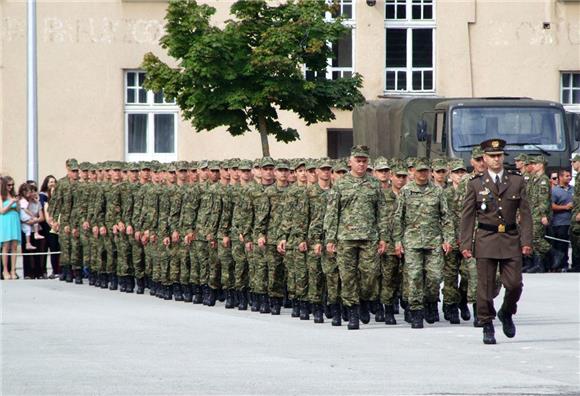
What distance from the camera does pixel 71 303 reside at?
884 inches

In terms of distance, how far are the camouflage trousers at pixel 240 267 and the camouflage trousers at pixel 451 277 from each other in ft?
11.8

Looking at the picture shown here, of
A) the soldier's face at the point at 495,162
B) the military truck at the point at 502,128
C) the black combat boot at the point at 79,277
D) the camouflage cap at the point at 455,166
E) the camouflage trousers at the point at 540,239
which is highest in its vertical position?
the military truck at the point at 502,128

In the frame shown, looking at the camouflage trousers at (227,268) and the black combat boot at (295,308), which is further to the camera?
the camouflage trousers at (227,268)

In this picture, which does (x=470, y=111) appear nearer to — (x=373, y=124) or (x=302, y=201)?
(x=373, y=124)

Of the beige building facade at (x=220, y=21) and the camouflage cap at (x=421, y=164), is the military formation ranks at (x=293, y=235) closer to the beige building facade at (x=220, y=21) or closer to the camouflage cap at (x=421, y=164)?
the camouflage cap at (x=421, y=164)

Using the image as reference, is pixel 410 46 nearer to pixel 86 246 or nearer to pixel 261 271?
pixel 86 246

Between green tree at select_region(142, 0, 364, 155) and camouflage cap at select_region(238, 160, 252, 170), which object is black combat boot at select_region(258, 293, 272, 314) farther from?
green tree at select_region(142, 0, 364, 155)

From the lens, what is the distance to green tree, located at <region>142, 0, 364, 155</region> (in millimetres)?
33594

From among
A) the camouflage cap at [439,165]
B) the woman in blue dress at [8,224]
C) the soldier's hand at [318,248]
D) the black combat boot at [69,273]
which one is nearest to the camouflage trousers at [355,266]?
the soldier's hand at [318,248]

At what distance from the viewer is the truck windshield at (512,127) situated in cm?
2834

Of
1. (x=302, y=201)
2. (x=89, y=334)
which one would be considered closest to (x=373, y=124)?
(x=302, y=201)

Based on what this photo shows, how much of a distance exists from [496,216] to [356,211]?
2442 mm

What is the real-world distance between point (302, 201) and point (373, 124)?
43.4 ft

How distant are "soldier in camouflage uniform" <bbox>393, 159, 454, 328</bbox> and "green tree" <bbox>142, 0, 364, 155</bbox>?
592 inches
